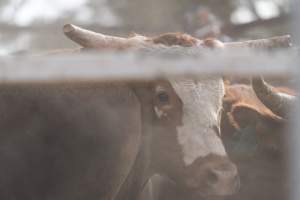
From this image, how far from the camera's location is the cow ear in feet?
14.5

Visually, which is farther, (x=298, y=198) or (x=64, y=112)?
(x=64, y=112)

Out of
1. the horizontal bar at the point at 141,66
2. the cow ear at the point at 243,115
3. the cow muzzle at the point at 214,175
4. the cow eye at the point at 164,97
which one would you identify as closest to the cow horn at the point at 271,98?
the cow ear at the point at 243,115

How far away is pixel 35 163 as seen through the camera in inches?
137

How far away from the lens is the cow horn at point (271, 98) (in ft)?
13.8

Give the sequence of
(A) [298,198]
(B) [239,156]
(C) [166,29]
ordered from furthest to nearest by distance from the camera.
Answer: (C) [166,29]
(B) [239,156]
(A) [298,198]

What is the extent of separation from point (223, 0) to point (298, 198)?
12.5m

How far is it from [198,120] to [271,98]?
0.87 meters

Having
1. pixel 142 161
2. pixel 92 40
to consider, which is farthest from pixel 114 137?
pixel 92 40

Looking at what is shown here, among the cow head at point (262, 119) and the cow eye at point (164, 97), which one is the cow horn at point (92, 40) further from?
the cow head at point (262, 119)

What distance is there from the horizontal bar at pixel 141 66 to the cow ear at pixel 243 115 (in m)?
2.68

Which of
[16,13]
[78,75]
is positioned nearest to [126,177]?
Result: [78,75]

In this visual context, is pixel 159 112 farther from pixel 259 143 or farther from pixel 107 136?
pixel 259 143

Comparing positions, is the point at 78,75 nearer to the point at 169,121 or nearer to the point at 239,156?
the point at 169,121

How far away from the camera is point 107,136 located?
12.0 ft
